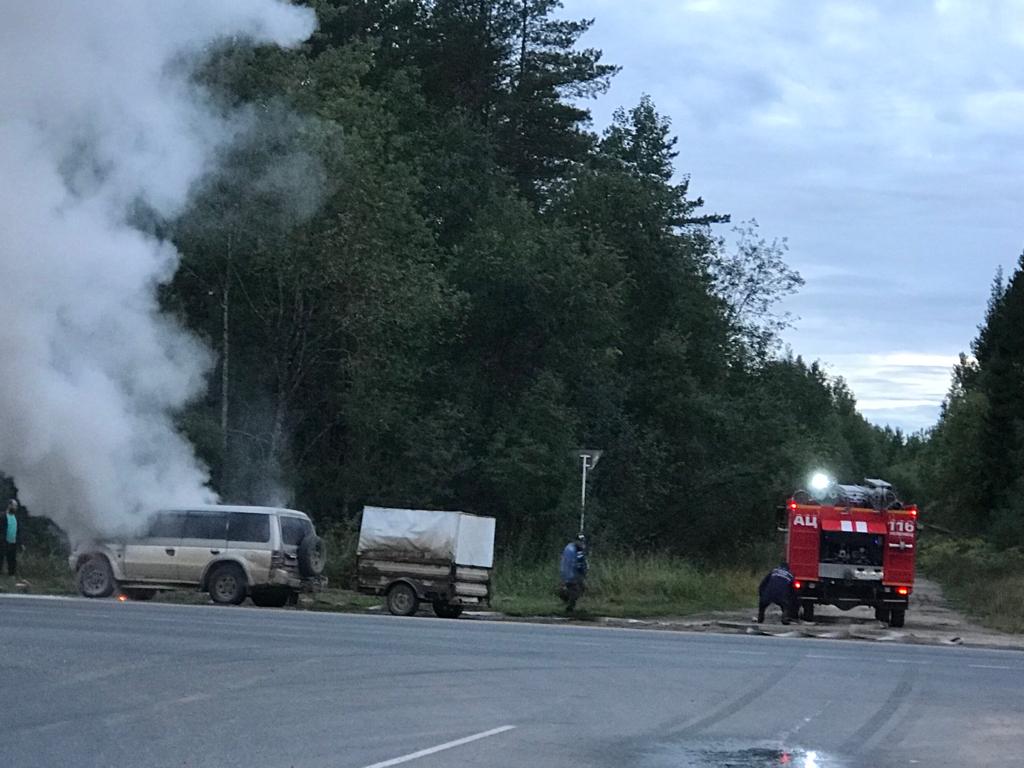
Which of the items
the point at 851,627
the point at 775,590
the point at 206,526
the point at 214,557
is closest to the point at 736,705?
the point at 775,590

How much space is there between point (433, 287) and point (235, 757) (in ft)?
104

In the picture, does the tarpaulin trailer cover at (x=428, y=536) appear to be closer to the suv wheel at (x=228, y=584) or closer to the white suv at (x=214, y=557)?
the white suv at (x=214, y=557)

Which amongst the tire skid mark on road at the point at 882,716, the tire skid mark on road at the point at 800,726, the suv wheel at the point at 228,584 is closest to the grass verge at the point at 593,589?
the suv wheel at the point at 228,584

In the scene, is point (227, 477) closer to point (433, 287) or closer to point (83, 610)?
point (433, 287)

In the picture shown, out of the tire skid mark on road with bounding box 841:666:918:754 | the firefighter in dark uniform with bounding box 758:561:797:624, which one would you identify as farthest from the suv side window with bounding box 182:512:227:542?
the tire skid mark on road with bounding box 841:666:918:754

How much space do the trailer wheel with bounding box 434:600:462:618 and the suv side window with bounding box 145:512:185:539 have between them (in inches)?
204

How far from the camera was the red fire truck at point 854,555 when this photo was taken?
104 ft

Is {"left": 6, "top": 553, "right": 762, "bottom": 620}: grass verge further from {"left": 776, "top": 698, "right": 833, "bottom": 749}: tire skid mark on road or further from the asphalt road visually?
{"left": 776, "top": 698, "right": 833, "bottom": 749}: tire skid mark on road

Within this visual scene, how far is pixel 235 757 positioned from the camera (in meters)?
11.1

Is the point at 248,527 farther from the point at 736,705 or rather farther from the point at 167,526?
the point at 736,705

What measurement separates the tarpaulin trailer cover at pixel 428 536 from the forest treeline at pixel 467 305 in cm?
993

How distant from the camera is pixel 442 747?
38.8 ft

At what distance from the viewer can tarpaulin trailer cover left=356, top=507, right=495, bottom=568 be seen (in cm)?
2948

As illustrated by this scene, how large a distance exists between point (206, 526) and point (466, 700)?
609 inches
